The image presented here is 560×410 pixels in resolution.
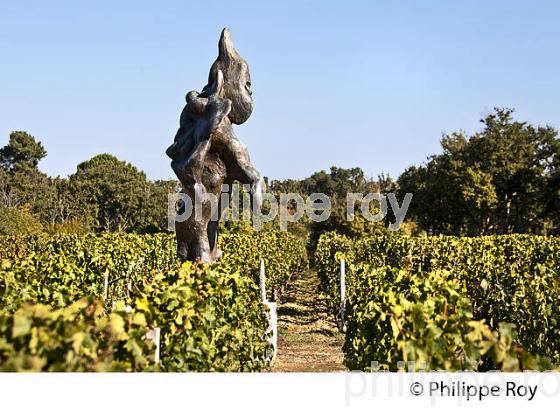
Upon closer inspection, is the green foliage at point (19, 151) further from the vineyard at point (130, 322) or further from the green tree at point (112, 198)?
the vineyard at point (130, 322)

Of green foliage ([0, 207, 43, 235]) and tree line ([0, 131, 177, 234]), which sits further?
tree line ([0, 131, 177, 234])

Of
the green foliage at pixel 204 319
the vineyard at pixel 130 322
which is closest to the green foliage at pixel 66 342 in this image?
the vineyard at pixel 130 322

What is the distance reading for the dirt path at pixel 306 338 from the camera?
11.8 metres

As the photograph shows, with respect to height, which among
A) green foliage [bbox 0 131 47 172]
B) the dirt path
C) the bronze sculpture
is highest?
green foliage [bbox 0 131 47 172]

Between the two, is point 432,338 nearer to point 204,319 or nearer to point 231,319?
point 204,319

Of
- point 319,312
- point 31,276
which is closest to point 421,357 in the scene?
point 31,276

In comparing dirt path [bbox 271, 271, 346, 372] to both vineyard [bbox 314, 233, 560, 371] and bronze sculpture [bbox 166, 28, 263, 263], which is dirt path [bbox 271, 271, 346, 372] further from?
bronze sculpture [bbox 166, 28, 263, 263]

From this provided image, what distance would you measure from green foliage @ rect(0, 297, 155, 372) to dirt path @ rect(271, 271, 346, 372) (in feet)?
22.9

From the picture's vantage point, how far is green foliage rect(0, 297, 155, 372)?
3959mm

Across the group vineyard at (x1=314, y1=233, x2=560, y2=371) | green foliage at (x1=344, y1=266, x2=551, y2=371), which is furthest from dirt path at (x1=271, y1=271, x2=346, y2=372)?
green foliage at (x1=344, y1=266, x2=551, y2=371)

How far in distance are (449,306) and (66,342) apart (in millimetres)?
3823

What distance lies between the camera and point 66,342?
159 inches
